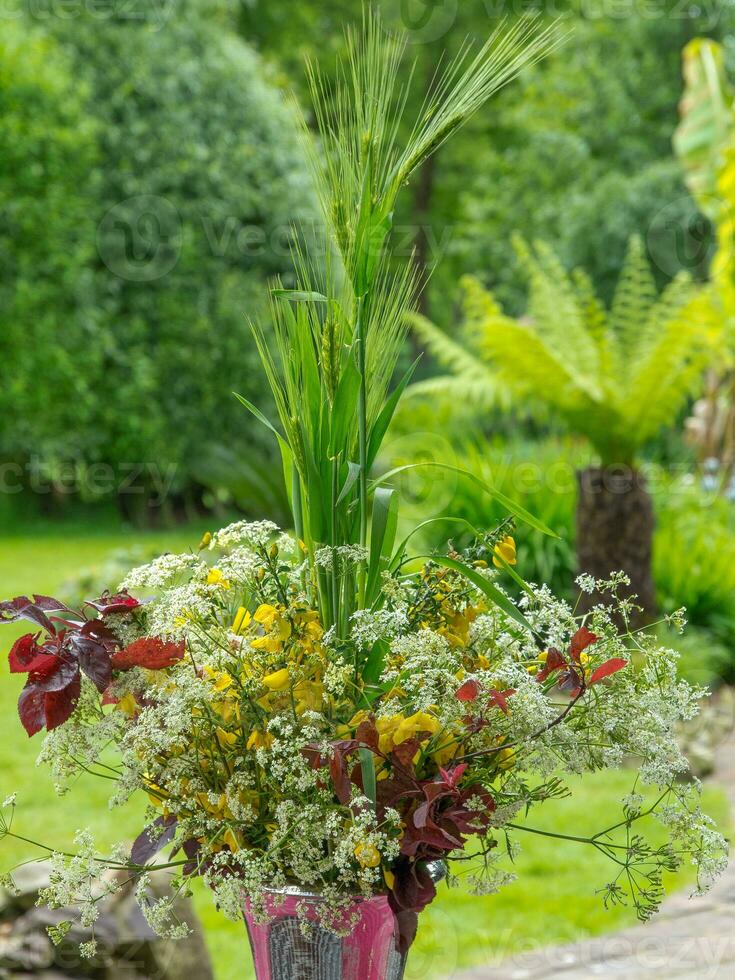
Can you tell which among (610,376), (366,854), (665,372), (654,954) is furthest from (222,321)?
(366,854)

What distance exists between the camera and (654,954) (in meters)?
3.34

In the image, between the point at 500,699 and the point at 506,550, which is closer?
the point at 500,699

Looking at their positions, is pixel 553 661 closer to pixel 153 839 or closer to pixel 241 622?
pixel 241 622

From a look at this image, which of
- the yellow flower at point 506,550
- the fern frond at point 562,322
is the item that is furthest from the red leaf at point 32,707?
the fern frond at point 562,322

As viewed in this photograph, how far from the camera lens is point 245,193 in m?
10.3

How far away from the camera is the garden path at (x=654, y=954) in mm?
3195

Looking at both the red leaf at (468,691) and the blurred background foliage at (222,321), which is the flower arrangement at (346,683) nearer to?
the red leaf at (468,691)

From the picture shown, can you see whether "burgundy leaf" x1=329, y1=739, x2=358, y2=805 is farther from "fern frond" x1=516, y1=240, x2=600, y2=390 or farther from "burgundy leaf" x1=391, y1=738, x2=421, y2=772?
"fern frond" x1=516, y1=240, x2=600, y2=390

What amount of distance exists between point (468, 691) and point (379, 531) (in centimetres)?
23

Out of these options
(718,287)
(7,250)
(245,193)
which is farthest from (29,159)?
(718,287)

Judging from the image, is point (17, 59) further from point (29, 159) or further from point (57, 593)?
point (57, 593)

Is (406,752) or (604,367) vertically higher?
(406,752)

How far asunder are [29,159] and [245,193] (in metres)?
1.97

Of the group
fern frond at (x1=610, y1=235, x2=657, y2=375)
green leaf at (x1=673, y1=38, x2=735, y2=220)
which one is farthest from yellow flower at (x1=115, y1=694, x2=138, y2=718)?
green leaf at (x1=673, y1=38, x2=735, y2=220)
